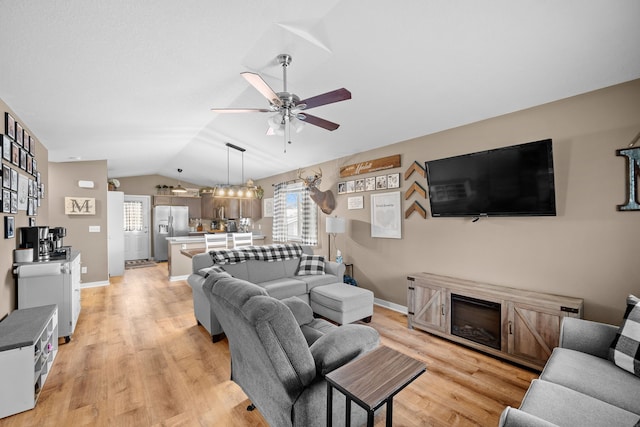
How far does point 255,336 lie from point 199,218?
348 inches

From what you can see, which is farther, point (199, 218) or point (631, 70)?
point (199, 218)

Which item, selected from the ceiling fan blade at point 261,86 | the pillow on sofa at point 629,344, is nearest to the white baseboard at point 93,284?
the ceiling fan blade at point 261,86

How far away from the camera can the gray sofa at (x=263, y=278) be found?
318cm

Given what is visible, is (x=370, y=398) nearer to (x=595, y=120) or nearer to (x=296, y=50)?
(x=296, y=50)

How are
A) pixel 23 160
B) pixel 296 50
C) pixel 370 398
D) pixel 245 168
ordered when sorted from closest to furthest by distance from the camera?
pixel 370 398 < pixel 296 50 < pixel 23 160 < pixel 245 168

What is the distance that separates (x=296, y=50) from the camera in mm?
2404

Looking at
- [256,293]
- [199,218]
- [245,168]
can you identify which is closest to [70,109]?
[256,293]

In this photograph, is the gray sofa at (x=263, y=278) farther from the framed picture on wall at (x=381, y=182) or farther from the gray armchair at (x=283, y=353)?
the gray armchair at (x=283, y=353)

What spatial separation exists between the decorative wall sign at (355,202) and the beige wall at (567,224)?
43.8 inches

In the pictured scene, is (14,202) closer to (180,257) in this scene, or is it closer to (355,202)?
(180,257)

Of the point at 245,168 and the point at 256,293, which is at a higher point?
the point at 245,168

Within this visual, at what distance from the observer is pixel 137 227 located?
8.58 m

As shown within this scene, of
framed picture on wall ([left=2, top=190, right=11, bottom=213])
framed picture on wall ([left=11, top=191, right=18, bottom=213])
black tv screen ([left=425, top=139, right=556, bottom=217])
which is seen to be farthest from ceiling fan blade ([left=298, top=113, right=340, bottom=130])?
framed picture on wall ([left=11, top=191, right=18, bottom=213])

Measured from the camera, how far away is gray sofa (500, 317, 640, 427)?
1256 millimetres
